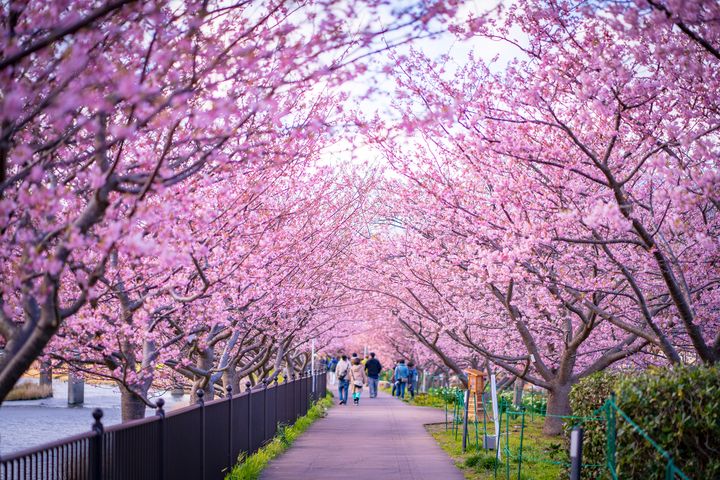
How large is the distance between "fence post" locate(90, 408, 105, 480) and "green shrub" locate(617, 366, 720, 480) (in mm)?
4168

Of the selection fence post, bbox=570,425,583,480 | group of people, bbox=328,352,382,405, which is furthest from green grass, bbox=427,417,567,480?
group of people, bbox=328,352,382,405

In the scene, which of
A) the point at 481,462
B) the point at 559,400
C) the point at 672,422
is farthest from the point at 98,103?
the point at 559,400

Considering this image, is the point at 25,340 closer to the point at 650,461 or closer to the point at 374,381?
the point at 650,461

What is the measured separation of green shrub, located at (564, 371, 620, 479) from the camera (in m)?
8.53

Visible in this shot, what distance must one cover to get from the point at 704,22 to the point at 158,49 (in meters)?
4.60

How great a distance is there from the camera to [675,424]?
21.0 feet

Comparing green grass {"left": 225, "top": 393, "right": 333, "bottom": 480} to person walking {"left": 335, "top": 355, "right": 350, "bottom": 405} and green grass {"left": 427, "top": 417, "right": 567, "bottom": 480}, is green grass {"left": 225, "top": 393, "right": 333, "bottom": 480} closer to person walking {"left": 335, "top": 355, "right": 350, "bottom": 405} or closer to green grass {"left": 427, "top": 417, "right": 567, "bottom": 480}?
green grass {"left": 427, "top": 417, "right": 567, "bottom": 480}

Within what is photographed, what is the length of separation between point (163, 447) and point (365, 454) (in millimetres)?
7471

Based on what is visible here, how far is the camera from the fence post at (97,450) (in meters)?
5.68

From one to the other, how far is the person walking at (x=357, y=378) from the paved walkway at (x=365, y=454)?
7368 mm

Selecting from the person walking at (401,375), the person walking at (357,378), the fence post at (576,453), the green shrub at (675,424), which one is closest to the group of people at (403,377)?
the person walking at (401,375)

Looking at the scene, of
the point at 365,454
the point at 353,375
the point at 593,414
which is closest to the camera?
the point at 593,414

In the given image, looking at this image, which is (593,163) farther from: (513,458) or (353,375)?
(353,375)

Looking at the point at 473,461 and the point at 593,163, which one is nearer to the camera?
the point at 593,163
